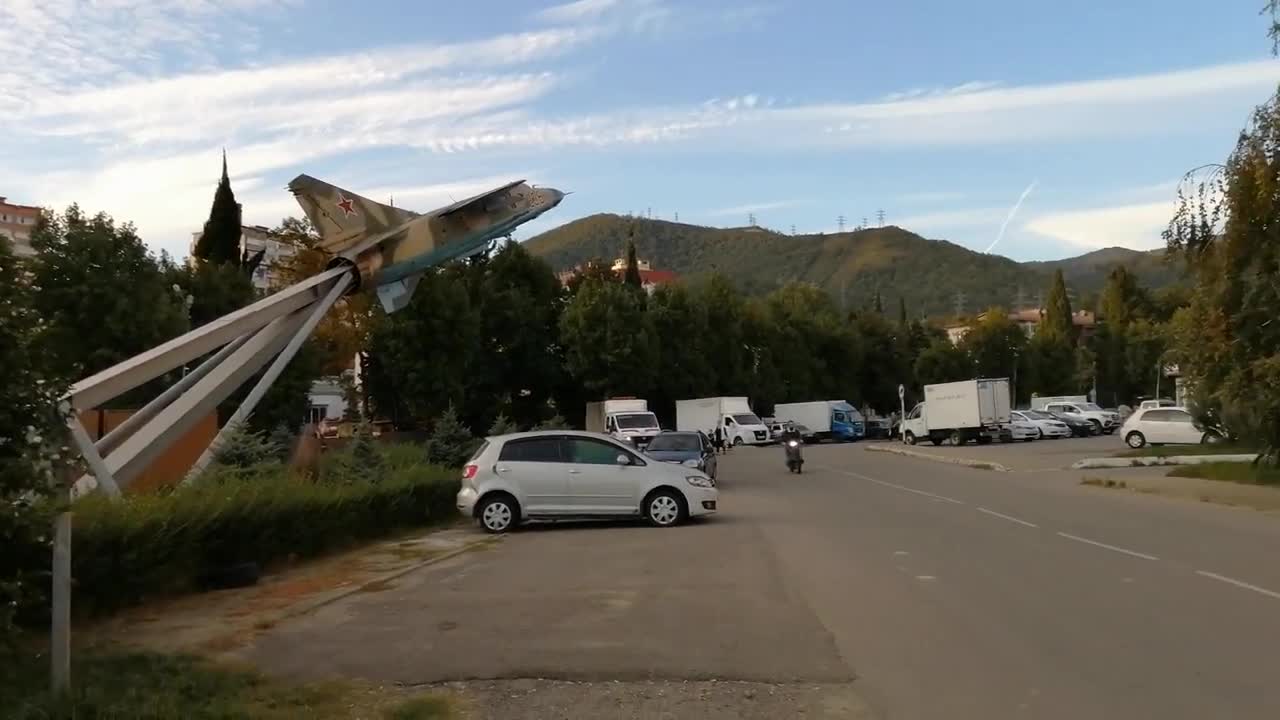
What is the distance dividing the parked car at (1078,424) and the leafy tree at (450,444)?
139 ft

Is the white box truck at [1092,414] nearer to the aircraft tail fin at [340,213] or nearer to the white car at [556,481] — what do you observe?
the aircraft tail fin at [340,213]

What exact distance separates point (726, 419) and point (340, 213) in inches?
1457

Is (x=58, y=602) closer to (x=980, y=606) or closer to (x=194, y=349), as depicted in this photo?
(x=980, y=606)

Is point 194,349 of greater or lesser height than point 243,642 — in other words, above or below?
above

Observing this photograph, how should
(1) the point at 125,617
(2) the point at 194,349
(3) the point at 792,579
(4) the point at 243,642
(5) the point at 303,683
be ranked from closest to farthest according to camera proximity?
1. (5) the point at 303,683
2. (4) the point at 243,642
3. (1) the point at 125,617
4. (3) the point at 792,579
5. (2) the point at 194,349

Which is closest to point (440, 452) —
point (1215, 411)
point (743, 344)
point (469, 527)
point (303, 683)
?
point (469, 527)

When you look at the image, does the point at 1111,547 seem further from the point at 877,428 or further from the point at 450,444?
the point at 877,428

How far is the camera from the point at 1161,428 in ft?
134

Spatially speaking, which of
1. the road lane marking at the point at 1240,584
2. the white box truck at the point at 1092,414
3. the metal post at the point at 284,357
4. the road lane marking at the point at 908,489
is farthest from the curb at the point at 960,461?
the road lane marking at the point at 1240,584

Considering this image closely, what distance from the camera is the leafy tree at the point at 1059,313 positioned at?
4343 inches

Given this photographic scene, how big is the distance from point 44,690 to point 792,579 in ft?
24.5

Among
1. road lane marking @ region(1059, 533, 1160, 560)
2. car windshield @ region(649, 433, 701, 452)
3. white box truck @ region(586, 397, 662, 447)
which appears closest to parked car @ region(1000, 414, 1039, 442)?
white box truck @ region(586, 397, 662, 447)

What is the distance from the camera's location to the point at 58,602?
22.1 ft

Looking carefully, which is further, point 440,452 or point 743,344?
point 743,344
